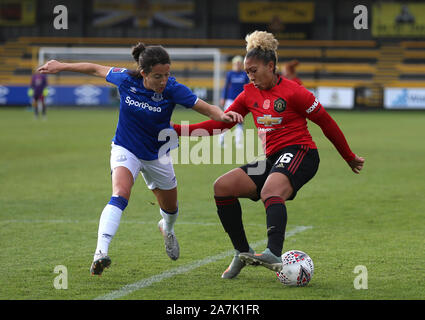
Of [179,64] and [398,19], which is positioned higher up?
[398,19]

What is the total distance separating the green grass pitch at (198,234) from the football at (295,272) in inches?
2.9

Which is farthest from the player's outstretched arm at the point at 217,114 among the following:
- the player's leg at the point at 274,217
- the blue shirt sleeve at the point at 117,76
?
the blue shirt sleeve at the point at 117,76

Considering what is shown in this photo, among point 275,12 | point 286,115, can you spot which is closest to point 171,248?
point 286,115

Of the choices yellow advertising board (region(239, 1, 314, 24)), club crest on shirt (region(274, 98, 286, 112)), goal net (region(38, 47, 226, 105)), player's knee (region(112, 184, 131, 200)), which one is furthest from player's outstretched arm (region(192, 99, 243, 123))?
yellow advertising board (region(239, 1, 314, 24))

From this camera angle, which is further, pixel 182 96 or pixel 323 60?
pixel 323 60

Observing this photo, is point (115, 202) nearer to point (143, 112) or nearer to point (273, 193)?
point (143, 112)

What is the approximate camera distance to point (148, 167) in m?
6.52

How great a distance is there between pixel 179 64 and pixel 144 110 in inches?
1527

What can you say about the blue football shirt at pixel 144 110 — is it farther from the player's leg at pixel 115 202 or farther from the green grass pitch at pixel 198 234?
the green grass pitch at pixel 198 234

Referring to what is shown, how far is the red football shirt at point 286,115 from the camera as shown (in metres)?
6.06

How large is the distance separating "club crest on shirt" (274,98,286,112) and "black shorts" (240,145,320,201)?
332 mm

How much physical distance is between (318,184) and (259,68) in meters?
6.74
